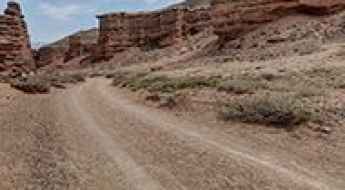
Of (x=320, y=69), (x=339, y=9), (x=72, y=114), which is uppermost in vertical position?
(x=339, y=9)

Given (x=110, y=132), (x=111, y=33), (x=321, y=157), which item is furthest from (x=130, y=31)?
(x=321, y=157)

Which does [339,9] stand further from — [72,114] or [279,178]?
[279,178]

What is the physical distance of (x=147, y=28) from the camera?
71.1 metres

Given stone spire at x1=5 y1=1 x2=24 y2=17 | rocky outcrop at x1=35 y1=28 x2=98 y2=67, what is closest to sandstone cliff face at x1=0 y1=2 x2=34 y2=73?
stone spire at x1=5 y1=1 x2=24 y2=17

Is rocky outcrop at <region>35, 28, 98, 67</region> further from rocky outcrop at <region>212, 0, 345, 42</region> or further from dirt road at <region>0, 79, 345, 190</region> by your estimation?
dirt road at <region>0, 79, 345, 190</region>

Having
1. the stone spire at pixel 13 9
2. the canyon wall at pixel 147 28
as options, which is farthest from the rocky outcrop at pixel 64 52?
the stone spire at pixel 13 9

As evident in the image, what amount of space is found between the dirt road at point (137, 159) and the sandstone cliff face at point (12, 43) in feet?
82.6

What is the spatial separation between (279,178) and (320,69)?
41.1 ft

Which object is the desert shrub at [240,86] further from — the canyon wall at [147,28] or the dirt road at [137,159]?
the canyon wall at [147,28]

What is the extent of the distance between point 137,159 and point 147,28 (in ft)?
202

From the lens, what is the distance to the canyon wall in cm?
6681

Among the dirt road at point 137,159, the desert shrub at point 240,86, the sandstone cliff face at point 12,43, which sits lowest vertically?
the dirt road at point 137,159

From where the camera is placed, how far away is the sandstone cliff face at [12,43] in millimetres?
40312

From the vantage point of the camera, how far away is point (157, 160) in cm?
1023
